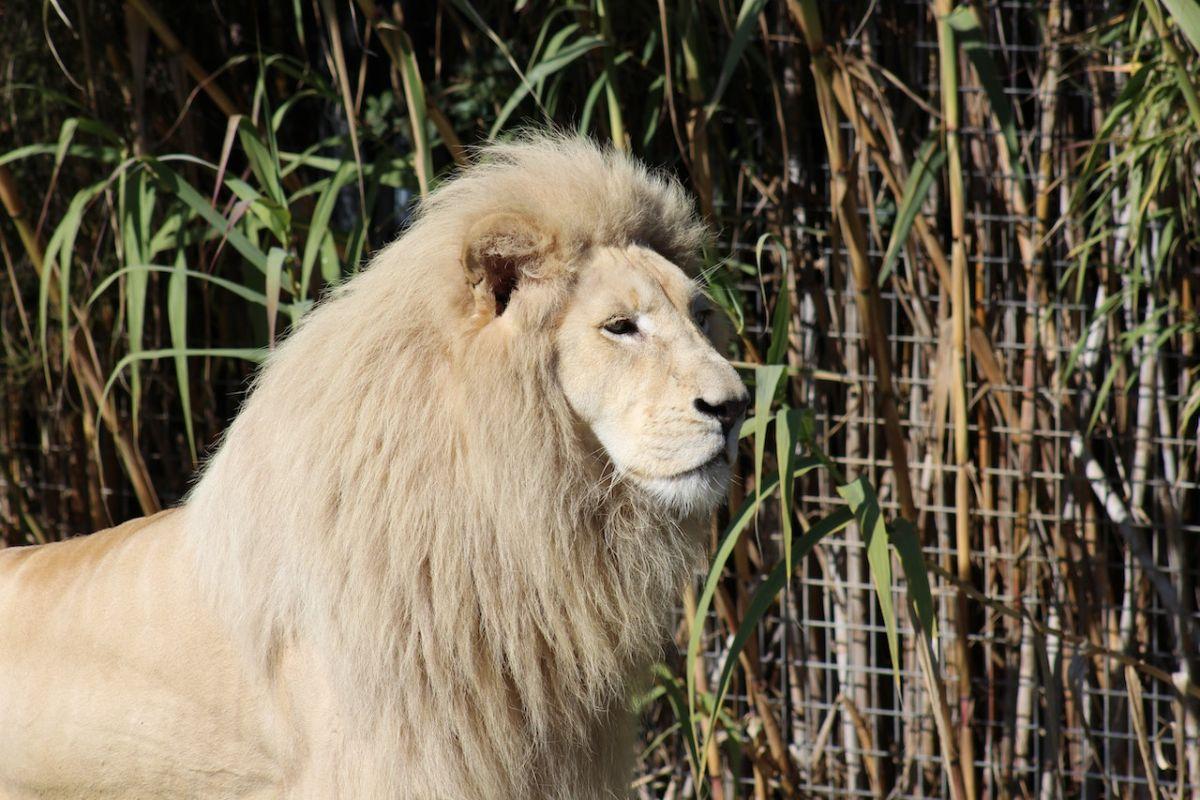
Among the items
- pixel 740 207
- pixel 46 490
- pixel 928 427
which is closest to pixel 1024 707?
pixel 928 427

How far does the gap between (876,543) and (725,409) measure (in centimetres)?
36

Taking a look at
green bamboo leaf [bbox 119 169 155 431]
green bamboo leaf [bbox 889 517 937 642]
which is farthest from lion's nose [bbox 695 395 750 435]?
green bamboo leaf [bbox 119 169 155 431]

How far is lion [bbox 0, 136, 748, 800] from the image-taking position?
6.26 feet

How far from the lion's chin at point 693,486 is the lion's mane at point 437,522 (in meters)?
0.08

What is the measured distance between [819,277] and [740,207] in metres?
0.31

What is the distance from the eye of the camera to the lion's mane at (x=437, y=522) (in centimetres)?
191

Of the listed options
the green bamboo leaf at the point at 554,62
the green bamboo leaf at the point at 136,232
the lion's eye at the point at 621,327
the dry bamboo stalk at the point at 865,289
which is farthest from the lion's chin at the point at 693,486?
the green bamboo leaf at the point at 136,232

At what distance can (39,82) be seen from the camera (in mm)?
3650

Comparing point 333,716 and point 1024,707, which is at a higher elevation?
point 333,716

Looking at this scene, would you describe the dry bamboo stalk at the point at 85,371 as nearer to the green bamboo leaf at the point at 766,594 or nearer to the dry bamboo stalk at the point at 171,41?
the dry bamboo stalk at the point at 171,41

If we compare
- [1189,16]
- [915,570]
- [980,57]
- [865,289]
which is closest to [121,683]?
[915,570]

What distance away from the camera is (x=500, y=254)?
1911 mm

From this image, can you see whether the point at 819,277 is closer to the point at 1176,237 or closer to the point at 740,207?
the point at 740,207

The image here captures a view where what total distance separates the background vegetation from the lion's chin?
0.83 metres
